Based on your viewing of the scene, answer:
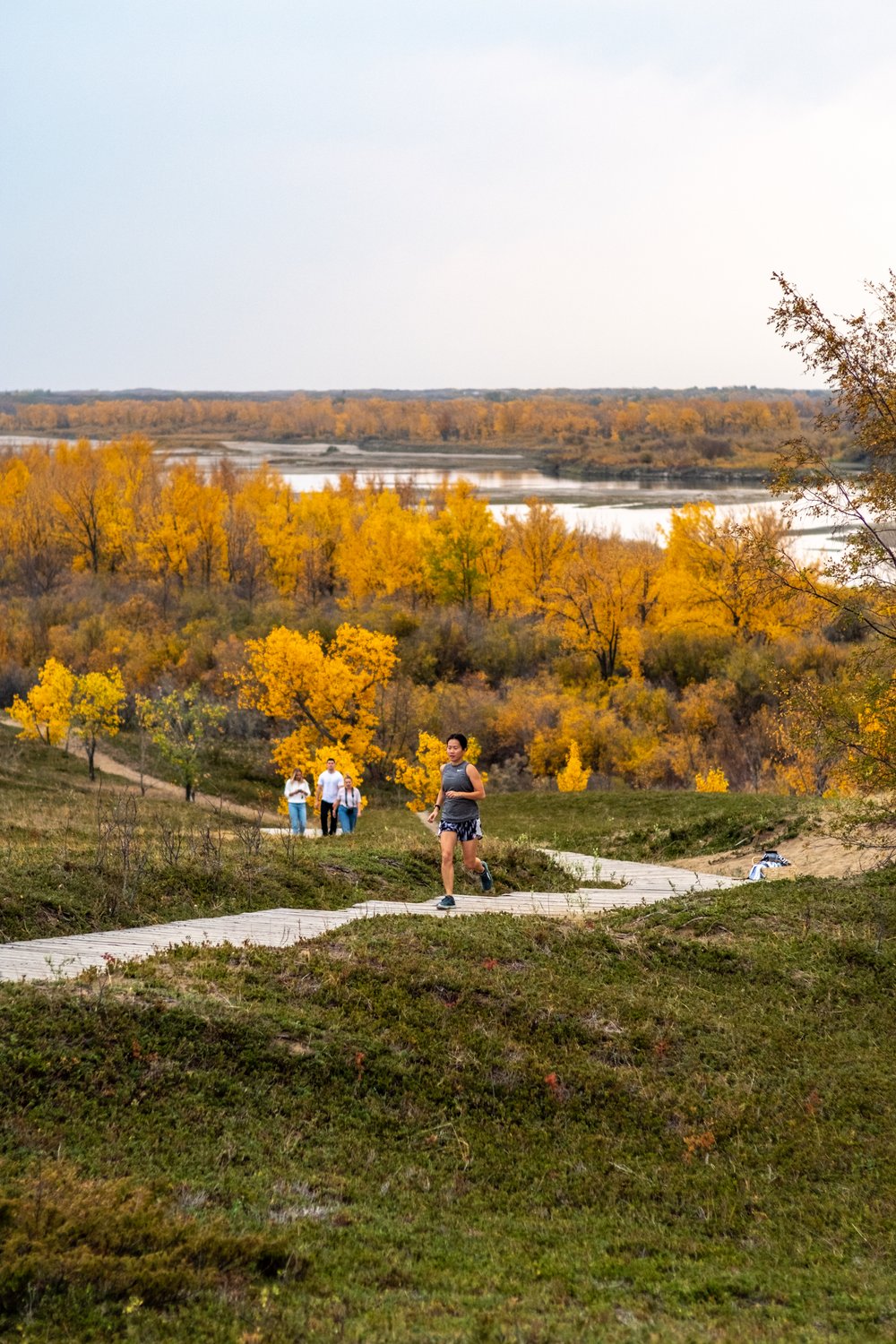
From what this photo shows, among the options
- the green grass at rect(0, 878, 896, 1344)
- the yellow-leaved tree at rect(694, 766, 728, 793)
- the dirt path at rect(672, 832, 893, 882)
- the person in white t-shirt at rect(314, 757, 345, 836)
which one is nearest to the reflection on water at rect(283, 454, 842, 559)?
the yellow-leaved tree at rect(694, 766, 728, 793)

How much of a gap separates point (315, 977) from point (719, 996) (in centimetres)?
333

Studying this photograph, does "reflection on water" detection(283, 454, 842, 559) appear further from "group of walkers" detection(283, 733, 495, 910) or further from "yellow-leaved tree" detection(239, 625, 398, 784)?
"group of walkers" detection(283, 733, 495, 910)

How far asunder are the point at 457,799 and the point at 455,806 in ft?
0.32

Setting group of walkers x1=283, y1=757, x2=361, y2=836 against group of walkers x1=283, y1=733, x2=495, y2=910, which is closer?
group of walkers x1=283, y1=733, x2=495, y2=910

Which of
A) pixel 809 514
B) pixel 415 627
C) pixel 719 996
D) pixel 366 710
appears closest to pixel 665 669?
pixel 415 627

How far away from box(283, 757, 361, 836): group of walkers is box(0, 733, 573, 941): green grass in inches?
87.8

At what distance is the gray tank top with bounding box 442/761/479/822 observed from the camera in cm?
1095

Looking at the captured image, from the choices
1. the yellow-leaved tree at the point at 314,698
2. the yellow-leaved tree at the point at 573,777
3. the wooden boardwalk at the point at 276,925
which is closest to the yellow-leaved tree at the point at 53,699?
the yellow-leaved tree at the point at 314,698

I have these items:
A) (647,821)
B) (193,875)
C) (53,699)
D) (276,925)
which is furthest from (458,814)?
(53,699)

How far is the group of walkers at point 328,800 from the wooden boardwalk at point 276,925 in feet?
19.8

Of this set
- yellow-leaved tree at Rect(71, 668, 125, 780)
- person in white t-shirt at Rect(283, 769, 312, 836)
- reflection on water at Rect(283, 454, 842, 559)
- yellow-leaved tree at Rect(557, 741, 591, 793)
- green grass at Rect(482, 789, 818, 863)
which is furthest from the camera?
reflection on water at Rect(283, 454, 842, 559)

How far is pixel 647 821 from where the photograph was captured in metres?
24.4

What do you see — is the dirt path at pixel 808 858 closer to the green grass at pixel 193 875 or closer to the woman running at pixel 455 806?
the green grass at pixel 193 875

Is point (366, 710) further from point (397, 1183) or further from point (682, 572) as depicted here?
point (397, 1183)
